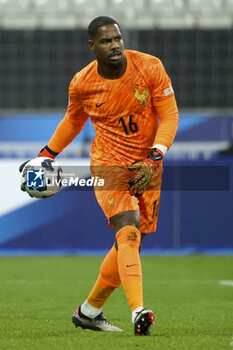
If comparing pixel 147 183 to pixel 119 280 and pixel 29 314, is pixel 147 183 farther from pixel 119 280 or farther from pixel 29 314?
pixel 29 314

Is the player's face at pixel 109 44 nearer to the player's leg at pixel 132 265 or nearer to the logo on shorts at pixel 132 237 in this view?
the player's leg at pixel 132 265

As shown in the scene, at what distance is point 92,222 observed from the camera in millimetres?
12273

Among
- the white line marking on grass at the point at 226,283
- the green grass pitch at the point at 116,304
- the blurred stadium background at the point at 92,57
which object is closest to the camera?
the green grass pitch at the point at 116,304

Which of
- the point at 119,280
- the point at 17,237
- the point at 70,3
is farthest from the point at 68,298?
the point at 70,3

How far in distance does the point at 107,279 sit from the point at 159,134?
95cm

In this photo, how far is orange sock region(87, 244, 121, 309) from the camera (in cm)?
465

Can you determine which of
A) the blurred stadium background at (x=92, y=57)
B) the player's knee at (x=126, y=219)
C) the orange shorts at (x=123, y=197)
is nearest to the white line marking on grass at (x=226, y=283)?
the orange shorts at (x=123, y=197)

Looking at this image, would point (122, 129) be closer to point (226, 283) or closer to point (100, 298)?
point (100, 298)

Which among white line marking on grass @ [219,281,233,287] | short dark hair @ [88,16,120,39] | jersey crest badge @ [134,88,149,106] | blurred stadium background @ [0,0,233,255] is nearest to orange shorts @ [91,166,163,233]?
jersey crest badge @ [134,88,149,106]

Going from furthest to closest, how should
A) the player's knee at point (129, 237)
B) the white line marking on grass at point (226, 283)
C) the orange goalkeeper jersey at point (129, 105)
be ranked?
the white line marking on grass at point (226, 283)
the orange goalkeeper jersey at point (129, 105)
the player's knee at point (129, 237)

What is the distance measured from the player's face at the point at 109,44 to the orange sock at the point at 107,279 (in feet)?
3.74

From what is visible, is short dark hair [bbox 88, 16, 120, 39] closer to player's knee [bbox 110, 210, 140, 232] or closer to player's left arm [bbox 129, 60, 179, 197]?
player's left arm [bbox 129, 60, 179, 197]

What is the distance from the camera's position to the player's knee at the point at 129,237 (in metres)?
4.35

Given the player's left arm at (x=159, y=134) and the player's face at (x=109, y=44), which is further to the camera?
the player's face at (x=109, y=44)
